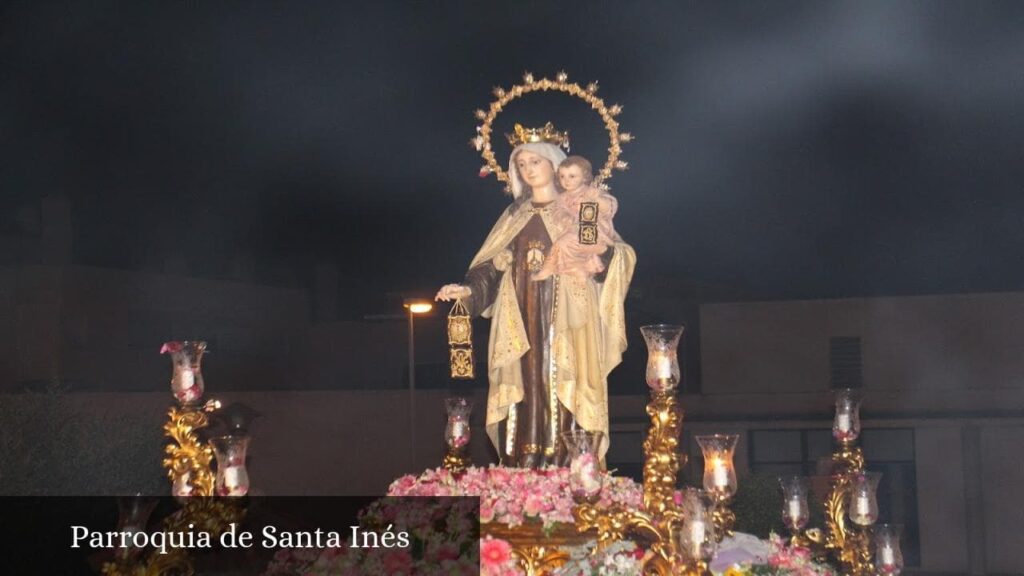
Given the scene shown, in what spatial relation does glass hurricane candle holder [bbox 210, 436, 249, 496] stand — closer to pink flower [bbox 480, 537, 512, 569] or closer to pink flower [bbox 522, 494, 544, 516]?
pink flower [bbox 480, 537, 512, 569]

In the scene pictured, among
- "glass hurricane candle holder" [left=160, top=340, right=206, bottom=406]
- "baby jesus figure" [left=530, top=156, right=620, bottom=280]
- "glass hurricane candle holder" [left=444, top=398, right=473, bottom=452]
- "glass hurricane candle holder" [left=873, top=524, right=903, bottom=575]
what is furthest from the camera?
"baby jesus figure" [left=530, top=156, right=620, bottom=280]

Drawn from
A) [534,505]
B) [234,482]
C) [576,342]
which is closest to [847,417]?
[576,342]

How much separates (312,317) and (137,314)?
13.0 ft

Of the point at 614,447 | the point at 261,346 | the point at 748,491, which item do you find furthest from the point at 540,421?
the point at 261,346

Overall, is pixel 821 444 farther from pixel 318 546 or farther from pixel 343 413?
pixel 318 546

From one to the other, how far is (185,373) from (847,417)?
4.12m

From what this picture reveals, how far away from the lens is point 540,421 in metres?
8.52

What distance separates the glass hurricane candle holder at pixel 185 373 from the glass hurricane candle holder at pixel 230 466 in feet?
0.84

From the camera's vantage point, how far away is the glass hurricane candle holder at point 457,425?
8422mm

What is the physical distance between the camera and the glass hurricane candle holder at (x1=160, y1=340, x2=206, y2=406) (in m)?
6.37

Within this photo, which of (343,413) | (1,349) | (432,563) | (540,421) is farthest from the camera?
(343,413)

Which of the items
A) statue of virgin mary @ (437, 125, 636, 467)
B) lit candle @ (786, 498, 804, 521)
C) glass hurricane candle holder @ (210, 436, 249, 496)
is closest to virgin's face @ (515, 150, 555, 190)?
statue of virgin mary @ (437, 125, 636, 467)

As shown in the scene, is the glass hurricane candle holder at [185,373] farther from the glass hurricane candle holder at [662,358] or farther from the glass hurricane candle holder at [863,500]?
the glass hurricane candle holder at [863,500]

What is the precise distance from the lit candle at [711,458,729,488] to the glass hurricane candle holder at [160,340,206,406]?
2572mm
